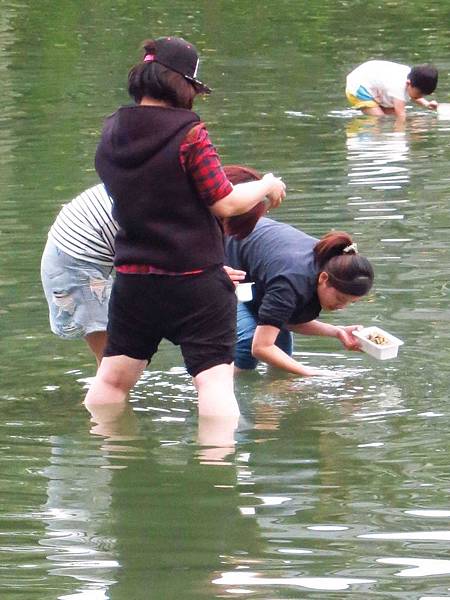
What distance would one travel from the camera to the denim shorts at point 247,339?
7.18 metres

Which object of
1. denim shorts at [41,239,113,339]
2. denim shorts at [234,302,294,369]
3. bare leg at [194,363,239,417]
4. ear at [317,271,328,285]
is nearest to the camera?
bare leg at [194,363,239,417]

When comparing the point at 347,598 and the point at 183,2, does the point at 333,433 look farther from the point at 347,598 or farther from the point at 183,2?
the point at 183,2

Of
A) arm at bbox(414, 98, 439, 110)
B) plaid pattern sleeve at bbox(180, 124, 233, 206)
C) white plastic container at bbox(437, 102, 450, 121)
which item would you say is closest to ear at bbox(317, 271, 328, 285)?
plaid pattern sleeve at bbox(180, 124, 233, 206)

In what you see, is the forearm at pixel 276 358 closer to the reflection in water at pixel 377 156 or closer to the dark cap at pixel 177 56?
the dark cap at pixel 177 56

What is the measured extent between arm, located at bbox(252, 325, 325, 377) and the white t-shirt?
768cm

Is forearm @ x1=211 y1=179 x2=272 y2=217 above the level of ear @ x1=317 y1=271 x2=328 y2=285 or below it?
above

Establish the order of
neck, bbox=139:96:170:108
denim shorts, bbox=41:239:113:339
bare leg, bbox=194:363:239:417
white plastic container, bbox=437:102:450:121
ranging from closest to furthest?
neck, bbox=139:96:170:108 → bare leg, bbox=194:363:239:417 → denim shorts, bbox=41:239:113:339 → white plastic container, bbox=437:102:450:121

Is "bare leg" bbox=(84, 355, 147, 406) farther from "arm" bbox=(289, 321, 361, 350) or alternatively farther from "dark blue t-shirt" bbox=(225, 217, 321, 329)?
"arm" bbox=(289, 321, 361, 350)

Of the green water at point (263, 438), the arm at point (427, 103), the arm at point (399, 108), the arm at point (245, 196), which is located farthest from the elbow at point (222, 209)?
the arm at point (427, 103)

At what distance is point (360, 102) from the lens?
14398 mm

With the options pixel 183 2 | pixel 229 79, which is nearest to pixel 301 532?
pixel 229 79

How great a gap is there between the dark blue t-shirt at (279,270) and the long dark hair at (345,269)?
98 mm

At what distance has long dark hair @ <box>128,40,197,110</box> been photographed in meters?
5.41

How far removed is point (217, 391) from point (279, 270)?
99 centimetres
